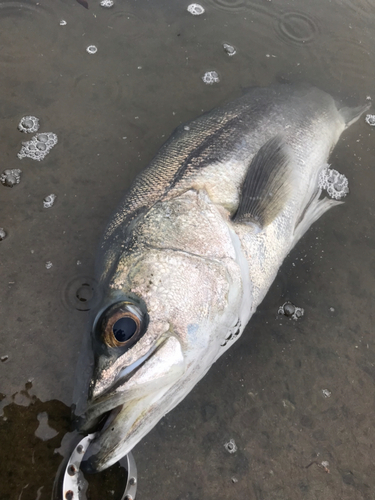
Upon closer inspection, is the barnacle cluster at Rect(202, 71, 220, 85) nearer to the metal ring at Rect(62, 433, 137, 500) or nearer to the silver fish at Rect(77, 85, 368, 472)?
the silver fish at Rect(77, 85, 368, 472)

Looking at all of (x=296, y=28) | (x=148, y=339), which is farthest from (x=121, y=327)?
(x=296, y=28)

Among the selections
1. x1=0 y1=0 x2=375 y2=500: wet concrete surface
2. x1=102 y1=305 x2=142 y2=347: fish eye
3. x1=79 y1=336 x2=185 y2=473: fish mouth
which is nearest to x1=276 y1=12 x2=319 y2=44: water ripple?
x1=0 y1=0 x2=375 y2=500: wet concrete surface

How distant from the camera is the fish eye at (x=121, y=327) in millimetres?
1649

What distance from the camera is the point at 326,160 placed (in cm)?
323

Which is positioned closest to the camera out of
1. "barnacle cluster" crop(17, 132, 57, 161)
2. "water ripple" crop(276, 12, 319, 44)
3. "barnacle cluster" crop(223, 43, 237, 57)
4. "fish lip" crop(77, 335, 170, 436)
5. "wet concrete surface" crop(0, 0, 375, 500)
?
"fish lip" crop(77, 335, 170, 436)

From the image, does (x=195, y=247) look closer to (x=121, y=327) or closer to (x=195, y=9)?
(x=121, y=327)

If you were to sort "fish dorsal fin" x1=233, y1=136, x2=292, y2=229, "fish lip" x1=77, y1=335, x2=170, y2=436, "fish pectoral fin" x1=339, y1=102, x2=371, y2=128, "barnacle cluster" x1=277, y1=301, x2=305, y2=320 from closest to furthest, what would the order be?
"fish lip" x1=77, y1=335, x2=170, y2=436
"fish dorsal fin" x1=233, y1=136, x2=292, y2=229
"barnacle cluster" x1=277, y1=301, x2=305, y2=320
"fish pectoral fin" x1=339, y1=102, x2=371, y2=128

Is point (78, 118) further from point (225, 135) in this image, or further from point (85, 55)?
point (225, 135)

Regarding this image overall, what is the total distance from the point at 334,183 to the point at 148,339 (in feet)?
7.99

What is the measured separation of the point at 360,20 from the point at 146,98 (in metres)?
2.97

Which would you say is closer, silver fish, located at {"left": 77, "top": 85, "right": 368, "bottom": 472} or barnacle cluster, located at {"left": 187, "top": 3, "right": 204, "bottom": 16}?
silver fish, located at {"left": 77, "top": 85, "right": 368, "bottom": 472}

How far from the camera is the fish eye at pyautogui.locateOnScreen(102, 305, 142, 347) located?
5.41 ft

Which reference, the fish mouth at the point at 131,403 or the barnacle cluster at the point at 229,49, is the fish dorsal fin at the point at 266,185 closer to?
the fish mouth at the point at 131,403

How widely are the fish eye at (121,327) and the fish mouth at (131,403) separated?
0.40 ft
